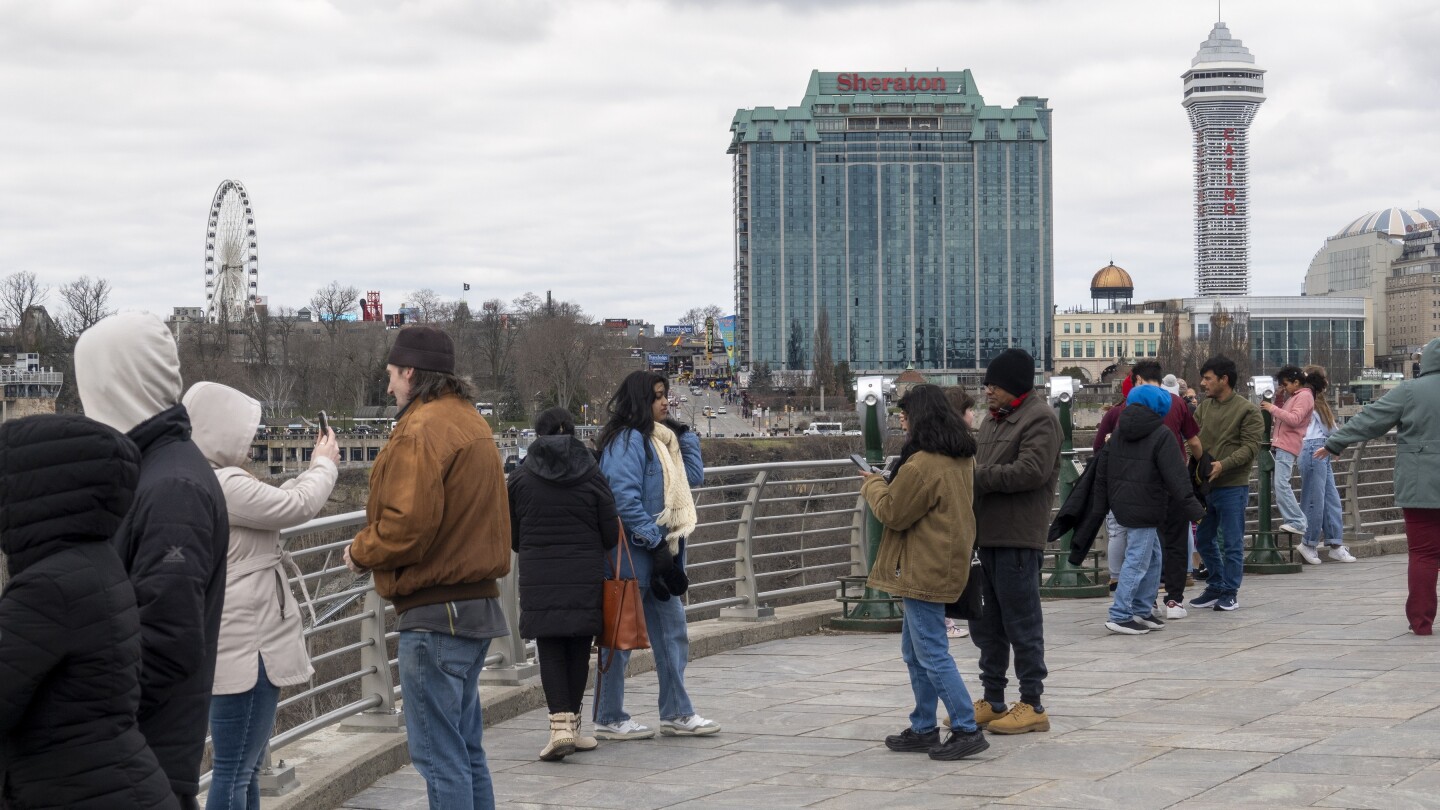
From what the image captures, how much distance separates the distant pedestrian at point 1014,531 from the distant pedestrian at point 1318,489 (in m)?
7.59

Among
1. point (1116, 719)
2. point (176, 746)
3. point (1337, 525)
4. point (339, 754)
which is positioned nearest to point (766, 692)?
point (1116, 719)

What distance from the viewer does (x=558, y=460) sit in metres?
6.88

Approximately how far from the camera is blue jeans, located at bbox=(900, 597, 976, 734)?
688cm

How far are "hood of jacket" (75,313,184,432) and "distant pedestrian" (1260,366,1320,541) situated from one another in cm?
1198

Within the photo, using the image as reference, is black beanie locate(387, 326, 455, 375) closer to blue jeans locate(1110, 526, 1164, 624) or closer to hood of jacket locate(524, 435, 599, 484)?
hood of jacket locate(524, 435, 599, 484)

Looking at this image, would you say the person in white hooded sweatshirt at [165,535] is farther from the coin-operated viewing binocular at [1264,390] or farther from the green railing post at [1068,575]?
the coin-operated viewing binocular at [1264,390]

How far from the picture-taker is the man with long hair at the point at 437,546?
16.5ft

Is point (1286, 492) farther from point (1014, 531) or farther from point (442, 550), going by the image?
point (442, 550)

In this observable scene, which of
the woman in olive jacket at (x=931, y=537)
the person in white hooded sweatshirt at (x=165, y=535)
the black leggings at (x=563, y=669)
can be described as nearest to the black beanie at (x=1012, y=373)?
the woman in olive jacket at (x=931, y=537)

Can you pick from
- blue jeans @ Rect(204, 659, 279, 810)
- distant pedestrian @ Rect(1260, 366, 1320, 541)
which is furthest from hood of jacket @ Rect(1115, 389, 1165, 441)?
blue jeans @ Rect(204, 659, 279, 810)

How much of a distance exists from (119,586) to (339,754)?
3.72 meters

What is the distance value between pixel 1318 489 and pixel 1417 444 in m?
5.28

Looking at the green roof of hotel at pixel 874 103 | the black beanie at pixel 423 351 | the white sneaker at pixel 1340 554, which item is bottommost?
the white sneaker at pixel 1340 554

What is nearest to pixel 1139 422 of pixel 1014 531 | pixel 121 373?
pixel 1014 531
